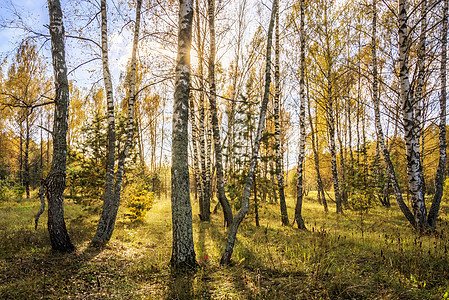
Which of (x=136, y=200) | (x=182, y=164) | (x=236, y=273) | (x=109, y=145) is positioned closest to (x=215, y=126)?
(x=109, y=145)

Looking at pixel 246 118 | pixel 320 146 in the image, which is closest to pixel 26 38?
pixel 246 118

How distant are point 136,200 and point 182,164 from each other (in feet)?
22.2

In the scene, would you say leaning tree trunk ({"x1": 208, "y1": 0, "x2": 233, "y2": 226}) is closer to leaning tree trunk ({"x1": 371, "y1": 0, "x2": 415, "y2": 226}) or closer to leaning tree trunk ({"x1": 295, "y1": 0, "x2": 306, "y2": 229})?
leaning tree trunk ({"x1": 295, "y1": 0, "x2": 306, "y2": 229})

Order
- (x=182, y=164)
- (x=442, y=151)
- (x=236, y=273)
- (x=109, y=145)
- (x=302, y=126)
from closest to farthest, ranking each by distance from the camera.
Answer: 1. (x=236, y=273)
2. (x=182, y=164)
3. (x=109, y=145)
4. (x=442, y=151)
5. (x=302, y=126)

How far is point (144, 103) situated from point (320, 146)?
17.0 metres

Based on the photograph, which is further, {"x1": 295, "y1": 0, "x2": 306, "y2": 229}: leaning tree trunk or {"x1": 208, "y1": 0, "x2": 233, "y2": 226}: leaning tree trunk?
{"x1": 295, "y1": 0, "x2": 306, "y2": 229}: leaning tree trunk

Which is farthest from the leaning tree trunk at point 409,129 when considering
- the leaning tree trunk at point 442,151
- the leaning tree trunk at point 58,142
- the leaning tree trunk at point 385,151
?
the leaning tree trunk at point 58,142

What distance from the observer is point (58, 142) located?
4.98 meters

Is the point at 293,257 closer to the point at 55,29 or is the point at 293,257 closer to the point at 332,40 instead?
the point at 55,29

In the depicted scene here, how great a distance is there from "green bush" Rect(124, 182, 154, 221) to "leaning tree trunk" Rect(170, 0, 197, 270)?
6.30m

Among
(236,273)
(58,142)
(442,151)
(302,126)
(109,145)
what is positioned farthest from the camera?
(302,126)

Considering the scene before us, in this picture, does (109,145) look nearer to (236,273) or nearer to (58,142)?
(58,142)

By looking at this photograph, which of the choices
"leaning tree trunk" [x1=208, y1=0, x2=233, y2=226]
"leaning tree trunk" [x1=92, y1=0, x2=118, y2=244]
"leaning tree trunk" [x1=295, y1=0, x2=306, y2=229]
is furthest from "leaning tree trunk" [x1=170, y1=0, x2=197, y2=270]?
"leaning tree trunk" [x1=295, y1=0, x2=306, y2=229]

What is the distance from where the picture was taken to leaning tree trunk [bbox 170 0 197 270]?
419 cm
